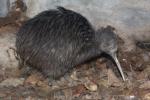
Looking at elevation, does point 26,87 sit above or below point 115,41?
below

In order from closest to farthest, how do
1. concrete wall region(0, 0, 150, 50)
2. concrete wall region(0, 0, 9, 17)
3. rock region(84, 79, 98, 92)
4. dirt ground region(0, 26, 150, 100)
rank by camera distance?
dirt ground region(0, 26, 150, 100) → rock region(84, 79, 98, 92) → concrete wall region(0, 0, 150, 50) → concrete wall region(0, 0, 9, 17)

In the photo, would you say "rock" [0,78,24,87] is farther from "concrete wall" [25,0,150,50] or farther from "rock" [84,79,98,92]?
"concrete wall" [25,0,150,50]

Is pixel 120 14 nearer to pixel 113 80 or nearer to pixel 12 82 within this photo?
pixel 113 80

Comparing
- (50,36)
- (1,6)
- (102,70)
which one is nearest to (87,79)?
(102,70)

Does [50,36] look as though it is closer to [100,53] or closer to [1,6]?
[100,53]

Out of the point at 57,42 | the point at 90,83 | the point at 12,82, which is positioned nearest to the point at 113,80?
the point at 90,83

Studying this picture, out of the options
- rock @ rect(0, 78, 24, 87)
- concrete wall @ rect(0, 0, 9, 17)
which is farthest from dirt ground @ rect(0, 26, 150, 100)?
concrete wall @ rect(0, 0, 9, 17)

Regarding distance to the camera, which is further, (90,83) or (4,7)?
(4,7)
